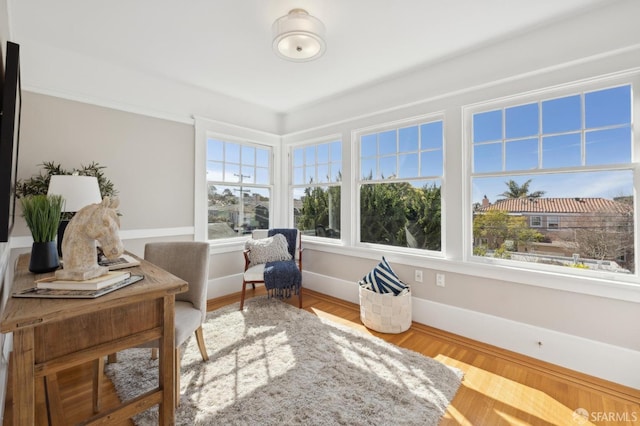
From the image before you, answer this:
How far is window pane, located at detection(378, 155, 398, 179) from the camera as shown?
332 cm

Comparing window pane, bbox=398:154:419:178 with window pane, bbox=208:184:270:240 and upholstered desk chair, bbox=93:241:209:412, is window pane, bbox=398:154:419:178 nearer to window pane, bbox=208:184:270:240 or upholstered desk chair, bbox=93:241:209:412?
window pane, bbox=208:184:270:240

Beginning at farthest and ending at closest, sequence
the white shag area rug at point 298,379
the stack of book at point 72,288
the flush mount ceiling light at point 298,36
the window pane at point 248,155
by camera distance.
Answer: the window pane at point 248,155 < the flush mount ceiling light at point 298,36 < the white shag area rug at point 298,379 < the stack of book at point 72,288

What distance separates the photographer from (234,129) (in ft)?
12.6

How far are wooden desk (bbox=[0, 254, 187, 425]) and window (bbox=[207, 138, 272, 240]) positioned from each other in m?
2.40

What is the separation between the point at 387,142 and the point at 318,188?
3.93ft

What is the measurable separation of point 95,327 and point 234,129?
3141 mm

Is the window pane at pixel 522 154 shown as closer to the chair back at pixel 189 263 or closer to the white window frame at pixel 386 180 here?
the white window frame at pixel 386 180

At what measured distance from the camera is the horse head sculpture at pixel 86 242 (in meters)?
1.20

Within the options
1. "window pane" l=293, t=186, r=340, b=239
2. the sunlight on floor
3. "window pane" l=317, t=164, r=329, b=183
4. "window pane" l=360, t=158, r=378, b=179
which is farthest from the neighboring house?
"window pane" l=317, t=164, r=329, b=183

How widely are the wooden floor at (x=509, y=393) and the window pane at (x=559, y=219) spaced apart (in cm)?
81

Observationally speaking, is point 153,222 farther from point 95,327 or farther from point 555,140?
point 555,140

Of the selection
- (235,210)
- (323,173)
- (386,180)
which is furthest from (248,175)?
(386,180)

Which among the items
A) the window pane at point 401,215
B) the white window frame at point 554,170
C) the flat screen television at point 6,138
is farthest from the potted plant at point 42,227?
the white window frame at point 554,170

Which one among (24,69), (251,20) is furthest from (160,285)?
(24,69)
